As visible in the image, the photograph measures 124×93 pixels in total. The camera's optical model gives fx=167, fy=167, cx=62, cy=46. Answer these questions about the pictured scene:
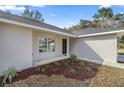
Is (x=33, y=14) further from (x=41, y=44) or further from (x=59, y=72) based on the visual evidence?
(x=59, y=72)

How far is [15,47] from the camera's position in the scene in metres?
9.90

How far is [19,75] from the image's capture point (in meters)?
8.95

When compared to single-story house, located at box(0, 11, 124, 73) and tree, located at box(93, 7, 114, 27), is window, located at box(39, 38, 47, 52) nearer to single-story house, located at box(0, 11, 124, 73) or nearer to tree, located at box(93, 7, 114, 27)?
single-story house, located at box(0, 11, 124, 73)

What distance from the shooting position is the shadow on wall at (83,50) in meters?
17.6

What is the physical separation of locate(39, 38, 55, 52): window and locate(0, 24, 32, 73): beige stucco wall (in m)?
3.50

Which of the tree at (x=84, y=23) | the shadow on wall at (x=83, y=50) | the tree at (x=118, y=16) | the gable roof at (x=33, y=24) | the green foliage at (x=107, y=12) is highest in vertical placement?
the green foliage at (x=107, y=12)

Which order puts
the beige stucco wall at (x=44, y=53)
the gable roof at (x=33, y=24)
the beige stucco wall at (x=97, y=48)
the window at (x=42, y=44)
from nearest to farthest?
the gable roof at (x=33, y=24) < the beige stucco wall at (x=44, y=53) < the window at (x=42, y=44) < the beige stucco wall at (x=97, y=48)

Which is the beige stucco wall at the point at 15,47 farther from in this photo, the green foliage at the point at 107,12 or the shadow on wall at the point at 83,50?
the green foliage at the point at 107,12

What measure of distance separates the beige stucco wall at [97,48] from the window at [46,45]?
3.79m

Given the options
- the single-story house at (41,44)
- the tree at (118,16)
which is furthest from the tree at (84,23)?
the single-story house at (41,44)

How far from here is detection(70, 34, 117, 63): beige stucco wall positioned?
52.9 ft
